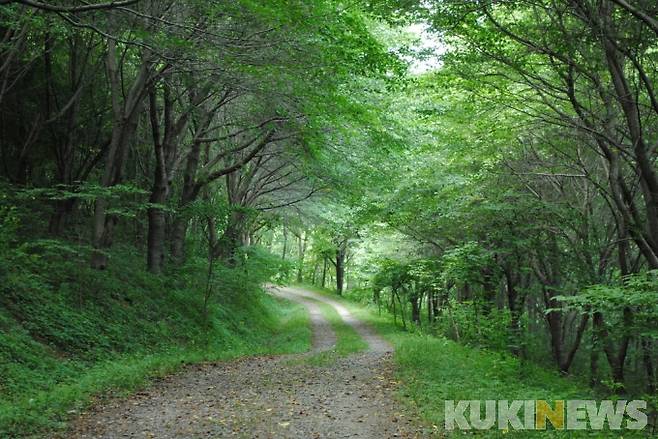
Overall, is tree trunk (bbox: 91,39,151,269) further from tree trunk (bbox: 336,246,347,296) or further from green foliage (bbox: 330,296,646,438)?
tree trunk (bbox: 336,246,347,296)

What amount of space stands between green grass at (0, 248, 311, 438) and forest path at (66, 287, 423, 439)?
535 millimetres

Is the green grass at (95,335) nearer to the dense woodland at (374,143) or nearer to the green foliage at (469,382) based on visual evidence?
the dense woodland at (374,143)

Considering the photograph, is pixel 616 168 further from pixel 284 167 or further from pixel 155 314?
pixel 284 167

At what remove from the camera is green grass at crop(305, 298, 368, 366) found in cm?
1285

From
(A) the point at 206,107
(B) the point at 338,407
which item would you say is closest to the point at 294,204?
Result: (A) the point at 206,107

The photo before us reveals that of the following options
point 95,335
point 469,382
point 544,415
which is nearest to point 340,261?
point 95,335

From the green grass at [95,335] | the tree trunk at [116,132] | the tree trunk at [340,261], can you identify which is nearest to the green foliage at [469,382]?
the green grass at [95,335]

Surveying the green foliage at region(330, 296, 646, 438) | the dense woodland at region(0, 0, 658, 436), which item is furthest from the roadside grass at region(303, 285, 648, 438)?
the dense woodland at region(0, 0, 658, 436)

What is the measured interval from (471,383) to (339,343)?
10.0 metres

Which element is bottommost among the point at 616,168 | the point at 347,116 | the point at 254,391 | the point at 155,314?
the point at 254,391

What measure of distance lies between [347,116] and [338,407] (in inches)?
277

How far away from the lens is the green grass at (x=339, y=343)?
12.9 m

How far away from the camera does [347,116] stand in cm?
1243

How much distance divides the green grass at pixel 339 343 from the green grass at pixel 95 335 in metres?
1.55
